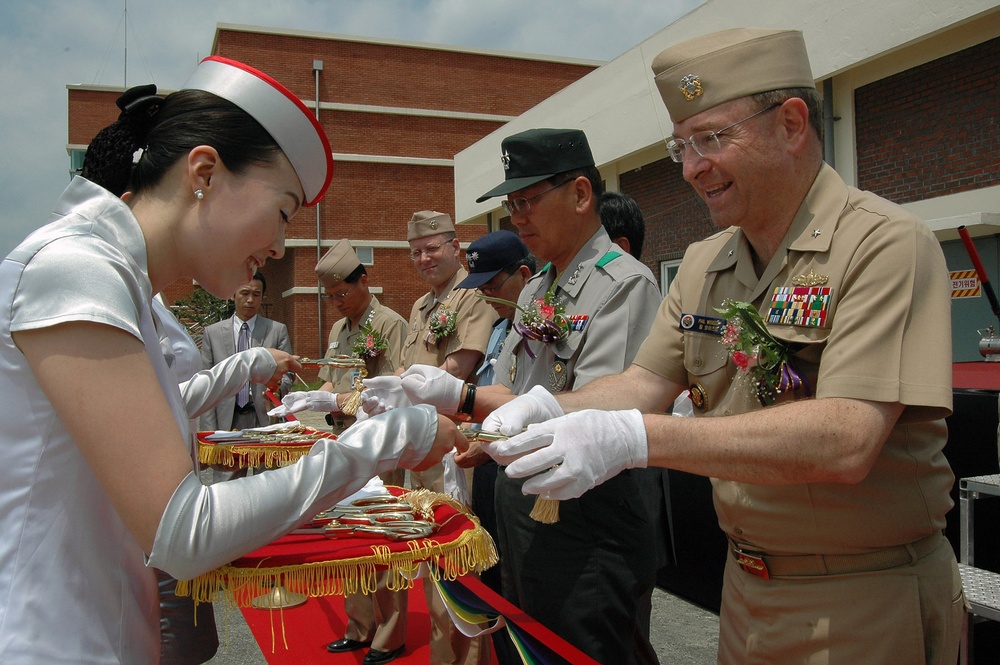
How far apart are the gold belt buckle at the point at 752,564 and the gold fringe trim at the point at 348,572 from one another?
0.62 m

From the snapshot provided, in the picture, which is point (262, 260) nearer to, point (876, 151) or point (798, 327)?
point (798, 327)

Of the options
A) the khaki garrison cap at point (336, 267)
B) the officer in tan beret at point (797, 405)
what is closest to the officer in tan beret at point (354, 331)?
the khaki garrison cap at point (336, 267)

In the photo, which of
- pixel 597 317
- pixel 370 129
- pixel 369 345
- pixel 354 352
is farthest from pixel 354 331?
pixel 370 129

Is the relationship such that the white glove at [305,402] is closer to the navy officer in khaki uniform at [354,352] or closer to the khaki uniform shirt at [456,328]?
the navy officer in khaki uniform at [354,352]

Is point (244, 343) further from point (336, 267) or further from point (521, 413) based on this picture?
point (521, 413)

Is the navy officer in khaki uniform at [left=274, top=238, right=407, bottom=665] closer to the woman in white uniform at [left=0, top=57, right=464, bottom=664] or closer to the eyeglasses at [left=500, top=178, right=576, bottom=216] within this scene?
the eyeglasses at [left=500, top=178, right=576, bottom=216]

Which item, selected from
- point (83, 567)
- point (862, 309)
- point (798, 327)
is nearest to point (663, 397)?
point (798, 327)

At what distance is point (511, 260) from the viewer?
168 inches

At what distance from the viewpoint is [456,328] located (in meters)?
4.84

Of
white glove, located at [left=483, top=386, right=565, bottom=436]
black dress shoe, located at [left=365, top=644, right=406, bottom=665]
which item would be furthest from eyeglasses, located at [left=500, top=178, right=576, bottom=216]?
black dress shoe, located at [left=365, top=644, right=406, bottom=665]

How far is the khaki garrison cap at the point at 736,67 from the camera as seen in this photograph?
1.85m

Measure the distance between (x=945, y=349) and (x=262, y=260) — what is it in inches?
61.6

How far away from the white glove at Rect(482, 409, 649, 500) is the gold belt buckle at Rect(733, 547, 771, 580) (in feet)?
1.35

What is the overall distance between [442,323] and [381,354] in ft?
3.00
